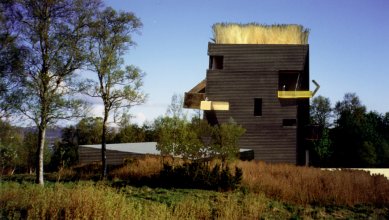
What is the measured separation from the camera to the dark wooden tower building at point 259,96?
3231 cm

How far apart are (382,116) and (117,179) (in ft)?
189

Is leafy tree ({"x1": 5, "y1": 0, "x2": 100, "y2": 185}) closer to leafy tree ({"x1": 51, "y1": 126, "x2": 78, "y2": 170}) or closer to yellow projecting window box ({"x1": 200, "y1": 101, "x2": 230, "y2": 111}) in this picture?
yellow projecting window box ({"x1": 200, "y1": 101, "x2": 230, "y2": 111})

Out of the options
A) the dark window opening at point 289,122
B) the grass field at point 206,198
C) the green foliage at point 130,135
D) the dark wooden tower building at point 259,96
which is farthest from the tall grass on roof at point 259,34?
the green foliage at point 130,135

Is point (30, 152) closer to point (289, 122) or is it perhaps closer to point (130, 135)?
point (130, 135)

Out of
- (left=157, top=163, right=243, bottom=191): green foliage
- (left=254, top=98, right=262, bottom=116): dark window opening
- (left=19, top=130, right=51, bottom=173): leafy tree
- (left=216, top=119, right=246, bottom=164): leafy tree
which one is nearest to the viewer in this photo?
(left=157, top=163, right=243, bottom=191): green foliage

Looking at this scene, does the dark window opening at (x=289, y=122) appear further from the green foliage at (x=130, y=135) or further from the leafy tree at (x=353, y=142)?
the leafy tree at (x=353, y=142)

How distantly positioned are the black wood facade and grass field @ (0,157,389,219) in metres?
7.77

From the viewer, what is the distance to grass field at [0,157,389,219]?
35.6ft

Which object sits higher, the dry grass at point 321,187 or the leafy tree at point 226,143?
the leafy tree at point 226,143

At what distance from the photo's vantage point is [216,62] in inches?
1353

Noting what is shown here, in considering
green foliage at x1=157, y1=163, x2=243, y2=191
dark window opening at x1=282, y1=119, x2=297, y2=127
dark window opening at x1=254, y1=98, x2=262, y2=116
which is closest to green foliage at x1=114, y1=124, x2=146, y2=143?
dark window opening at x1=254, y1=98, x2=262, y2=116

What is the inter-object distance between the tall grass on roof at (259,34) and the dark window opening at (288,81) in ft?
10.7

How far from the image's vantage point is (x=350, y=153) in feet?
197

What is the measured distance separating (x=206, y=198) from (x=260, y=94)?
1795cm
